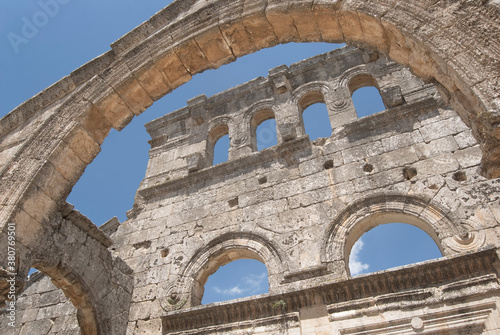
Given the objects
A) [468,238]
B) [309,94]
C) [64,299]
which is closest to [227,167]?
[309,94]

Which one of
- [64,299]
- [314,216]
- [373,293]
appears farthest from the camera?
[64,299]

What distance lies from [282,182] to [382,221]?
6.92 feet

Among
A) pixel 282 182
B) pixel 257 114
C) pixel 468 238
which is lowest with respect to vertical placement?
pixel 468 238

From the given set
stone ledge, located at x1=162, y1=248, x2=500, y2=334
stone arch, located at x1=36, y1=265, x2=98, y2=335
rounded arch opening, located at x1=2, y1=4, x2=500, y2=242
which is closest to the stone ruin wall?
stone ledge, located at x1=162, y1=248, x2=500, y2=334

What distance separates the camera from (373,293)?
541 centimetres

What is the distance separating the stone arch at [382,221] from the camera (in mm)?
5734

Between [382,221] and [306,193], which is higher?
[306,193]

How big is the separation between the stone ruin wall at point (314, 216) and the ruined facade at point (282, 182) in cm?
3

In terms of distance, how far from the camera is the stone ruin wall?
5259 millimetres

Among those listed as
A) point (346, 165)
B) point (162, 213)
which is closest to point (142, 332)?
point (162, 213)

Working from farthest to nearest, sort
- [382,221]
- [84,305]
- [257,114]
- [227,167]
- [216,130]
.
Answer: [216,130] → [257,114] → [227,167] → [382,221] → [84,305]

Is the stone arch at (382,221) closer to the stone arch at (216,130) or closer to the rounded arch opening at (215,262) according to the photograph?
the rounded arch opening at (215,262)

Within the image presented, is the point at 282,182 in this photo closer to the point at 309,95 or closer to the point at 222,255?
the point at 222,255

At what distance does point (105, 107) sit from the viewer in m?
4.76
